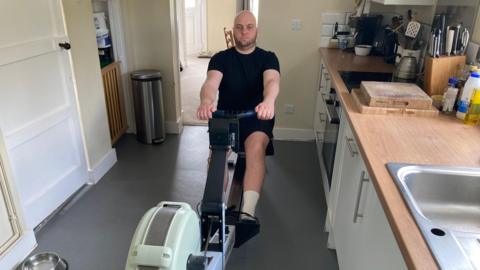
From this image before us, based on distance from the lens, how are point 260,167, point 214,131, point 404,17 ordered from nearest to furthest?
point 214,131 → point 260,167 → point 404,17

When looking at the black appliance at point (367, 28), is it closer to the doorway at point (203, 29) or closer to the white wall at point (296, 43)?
the white wall at point (296, 43)

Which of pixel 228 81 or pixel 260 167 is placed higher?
pixel 228 81

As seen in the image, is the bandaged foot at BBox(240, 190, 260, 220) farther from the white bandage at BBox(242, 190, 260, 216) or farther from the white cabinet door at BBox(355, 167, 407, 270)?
the white cabinet door at BBox(355, 167, 407, 270)

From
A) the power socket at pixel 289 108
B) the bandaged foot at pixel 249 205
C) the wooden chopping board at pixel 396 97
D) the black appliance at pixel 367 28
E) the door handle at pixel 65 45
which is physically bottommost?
the bandaged foot at pixel 249 205

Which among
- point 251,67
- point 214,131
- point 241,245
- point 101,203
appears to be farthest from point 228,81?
point 101,203

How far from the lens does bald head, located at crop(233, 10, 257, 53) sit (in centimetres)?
224

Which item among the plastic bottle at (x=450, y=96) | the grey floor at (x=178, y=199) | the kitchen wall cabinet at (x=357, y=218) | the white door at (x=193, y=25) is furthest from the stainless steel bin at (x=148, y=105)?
the white door at (x=193, y=25)

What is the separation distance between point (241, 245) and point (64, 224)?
1.16 metres

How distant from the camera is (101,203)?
2559 millimetres

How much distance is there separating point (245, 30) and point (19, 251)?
1804 millimetres

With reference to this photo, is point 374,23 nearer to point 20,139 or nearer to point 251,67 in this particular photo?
point 251,67

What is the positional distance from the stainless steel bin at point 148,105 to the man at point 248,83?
1205 millimetres

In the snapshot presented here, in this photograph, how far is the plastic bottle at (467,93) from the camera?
1523mm

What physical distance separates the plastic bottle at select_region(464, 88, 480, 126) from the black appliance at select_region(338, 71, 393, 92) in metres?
0.67
